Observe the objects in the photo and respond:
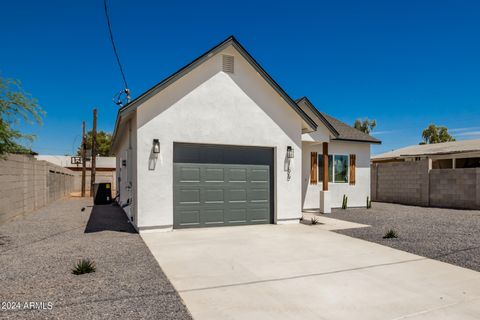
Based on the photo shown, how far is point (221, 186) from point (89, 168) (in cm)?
3045

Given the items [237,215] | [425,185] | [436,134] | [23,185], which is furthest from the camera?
[436,134]

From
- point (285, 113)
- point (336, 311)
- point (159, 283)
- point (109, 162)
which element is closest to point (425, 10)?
point (285, 113)

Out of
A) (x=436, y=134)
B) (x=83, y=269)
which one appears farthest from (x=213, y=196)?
(x=436, y=134)

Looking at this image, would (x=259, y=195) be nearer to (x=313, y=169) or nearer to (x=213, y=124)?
(x=213, y=124)

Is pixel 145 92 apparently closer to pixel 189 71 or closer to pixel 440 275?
pixel 189 71

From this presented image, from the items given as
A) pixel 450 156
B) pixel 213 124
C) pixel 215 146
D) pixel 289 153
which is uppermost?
pixel 213 124

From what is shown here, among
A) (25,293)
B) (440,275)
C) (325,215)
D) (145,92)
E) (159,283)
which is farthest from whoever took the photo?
(325,215)

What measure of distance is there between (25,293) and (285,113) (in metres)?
8.60

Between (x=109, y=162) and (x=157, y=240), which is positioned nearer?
(x=157, y=240)

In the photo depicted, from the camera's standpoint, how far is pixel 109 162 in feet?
133

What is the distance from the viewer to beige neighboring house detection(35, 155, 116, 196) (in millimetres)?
32250

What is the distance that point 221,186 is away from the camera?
9.82 meters

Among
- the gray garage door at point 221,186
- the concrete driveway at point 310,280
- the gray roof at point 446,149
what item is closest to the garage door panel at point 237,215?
the gray garage door at point 221,186

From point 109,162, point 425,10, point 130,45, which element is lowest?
point 109,162
